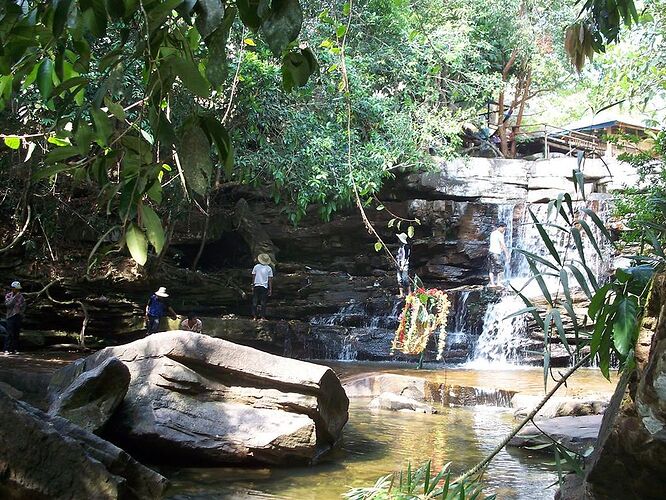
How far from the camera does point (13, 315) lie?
11727 millimetres

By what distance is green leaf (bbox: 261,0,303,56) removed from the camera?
1.23 metres

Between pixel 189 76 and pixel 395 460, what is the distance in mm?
6258

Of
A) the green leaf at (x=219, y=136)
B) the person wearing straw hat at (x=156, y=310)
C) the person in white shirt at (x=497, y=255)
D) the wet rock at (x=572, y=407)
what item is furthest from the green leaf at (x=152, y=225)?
the person in white shirt at (x=497, y=255)

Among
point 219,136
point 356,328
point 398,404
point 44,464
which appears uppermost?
point 219,136

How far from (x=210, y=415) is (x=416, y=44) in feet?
35.3

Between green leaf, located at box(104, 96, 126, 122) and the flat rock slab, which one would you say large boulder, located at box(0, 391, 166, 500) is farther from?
the flat rock slab

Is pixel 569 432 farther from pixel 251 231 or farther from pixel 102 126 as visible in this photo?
pixel 251 231

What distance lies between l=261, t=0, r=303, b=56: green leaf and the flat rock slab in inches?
235

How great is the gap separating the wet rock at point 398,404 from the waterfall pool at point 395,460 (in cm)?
19

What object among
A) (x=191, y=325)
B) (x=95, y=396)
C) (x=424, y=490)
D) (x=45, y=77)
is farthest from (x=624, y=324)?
(x=191, y=325)

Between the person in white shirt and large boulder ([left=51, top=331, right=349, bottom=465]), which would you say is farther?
the person in white shirt

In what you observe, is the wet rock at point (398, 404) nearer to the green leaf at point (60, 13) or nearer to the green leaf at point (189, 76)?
the green leaf at point (189, 76)

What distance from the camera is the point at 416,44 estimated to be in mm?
14945

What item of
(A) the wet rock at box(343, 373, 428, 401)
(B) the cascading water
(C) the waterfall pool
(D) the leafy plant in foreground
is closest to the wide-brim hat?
(B) the cascading water
